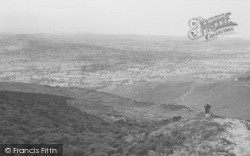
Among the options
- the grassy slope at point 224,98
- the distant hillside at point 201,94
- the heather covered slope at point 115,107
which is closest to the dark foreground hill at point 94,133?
the heather covered slope at point 115,107

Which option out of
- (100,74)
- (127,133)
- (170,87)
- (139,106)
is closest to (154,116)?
(139,106)

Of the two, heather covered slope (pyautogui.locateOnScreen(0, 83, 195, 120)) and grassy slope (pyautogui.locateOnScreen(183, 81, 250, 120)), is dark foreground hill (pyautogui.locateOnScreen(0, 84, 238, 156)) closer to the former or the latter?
heather covered slope (pyautogui.locateOnScreen(0, 83, 195, 120))

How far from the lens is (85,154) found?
83.7 feet

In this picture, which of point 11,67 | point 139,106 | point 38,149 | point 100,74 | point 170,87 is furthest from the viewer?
point 11,67

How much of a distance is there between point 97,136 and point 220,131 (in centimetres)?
961

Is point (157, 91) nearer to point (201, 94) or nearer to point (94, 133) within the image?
point (201, 94)

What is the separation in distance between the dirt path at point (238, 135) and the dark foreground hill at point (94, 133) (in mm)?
597

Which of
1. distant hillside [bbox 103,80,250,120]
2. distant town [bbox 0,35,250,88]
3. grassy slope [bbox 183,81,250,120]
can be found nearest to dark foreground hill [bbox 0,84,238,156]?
grassy slope [bbox 183,81,250,120]

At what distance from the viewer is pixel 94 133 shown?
3338cm

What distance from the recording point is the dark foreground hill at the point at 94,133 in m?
25.5

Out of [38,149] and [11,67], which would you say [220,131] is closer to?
[38,149]

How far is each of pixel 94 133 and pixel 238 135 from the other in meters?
12.2

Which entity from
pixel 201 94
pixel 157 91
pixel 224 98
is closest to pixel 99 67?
pixel 157 91

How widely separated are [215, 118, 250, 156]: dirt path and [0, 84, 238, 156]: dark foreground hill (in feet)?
1.96
